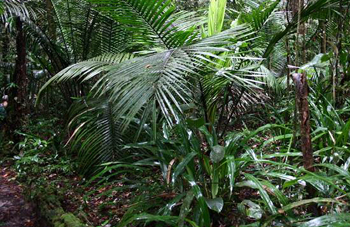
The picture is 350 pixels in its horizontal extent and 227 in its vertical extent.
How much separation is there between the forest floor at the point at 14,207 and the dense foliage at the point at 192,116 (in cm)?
17

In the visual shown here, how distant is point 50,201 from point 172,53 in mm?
1826

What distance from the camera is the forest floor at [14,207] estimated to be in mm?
2707

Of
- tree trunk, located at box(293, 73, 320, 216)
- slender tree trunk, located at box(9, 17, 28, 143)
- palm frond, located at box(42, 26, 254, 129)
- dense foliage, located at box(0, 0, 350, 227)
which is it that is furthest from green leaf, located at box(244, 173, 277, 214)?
slender tree trunk, located at box(9, 17, 28, 143)

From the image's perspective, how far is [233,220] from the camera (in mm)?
1947

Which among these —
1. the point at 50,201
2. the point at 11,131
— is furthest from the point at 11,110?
the point at 50,201

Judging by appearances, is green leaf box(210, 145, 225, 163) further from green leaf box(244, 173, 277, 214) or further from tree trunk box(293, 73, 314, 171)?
tree trunk box(293, 73, 314, 171)

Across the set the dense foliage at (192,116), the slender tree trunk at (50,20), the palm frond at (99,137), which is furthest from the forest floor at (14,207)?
the slender tree trunk at (50,20)

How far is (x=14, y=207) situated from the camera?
2.91m

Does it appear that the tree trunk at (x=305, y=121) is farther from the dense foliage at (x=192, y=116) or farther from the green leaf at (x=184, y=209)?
the green leaf at (x=184, y=209)

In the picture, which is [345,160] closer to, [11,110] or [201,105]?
[201,105]

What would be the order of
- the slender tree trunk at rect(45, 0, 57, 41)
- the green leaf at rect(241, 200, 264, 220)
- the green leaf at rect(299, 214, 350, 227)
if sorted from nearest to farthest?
the green leaf at rect(299, 214, 350, 227) → the green leaf at rect(241, 200, 264, 220) → the slender tree trunk at rect(45, 0, 57, 41)

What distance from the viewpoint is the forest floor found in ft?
8.88

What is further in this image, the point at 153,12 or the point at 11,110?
the point at 11,110

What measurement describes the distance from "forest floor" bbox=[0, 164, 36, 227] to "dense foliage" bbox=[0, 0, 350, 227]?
166 mm
